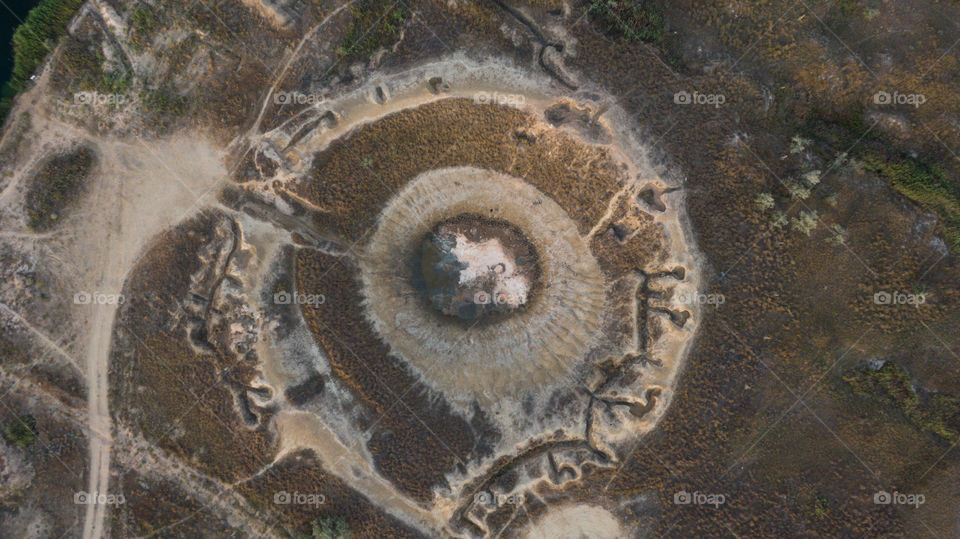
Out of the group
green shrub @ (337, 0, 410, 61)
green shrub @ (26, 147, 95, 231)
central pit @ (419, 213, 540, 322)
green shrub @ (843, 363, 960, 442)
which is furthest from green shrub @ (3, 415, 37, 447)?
green shrub @ (843, 363, 960, 442)

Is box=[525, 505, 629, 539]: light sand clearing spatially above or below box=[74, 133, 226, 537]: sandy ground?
below

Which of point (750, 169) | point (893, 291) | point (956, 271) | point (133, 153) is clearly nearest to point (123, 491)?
point (133, 153)

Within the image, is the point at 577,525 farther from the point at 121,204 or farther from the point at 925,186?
the point at 121,204

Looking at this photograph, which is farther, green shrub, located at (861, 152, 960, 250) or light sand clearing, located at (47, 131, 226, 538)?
light sand clearing, located at (47, 131, 226, 538)

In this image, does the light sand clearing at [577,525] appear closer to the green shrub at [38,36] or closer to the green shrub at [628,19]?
the green shrub at [628,19]

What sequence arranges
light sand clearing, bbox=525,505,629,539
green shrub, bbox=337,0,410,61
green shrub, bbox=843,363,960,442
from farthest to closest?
green shrub, bbox=337,0,410,61
light sand clearing, bbox=525,505,629,539
green shrub, bbox=843,363,960,442

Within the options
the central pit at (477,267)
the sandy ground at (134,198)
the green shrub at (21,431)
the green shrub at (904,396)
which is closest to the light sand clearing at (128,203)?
the sandy ground at (134,198)

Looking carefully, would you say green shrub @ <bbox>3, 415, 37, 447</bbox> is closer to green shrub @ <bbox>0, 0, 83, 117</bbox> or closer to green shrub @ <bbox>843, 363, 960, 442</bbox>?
green shrub @ <bbox>0, 0, 83, 117</bbox>

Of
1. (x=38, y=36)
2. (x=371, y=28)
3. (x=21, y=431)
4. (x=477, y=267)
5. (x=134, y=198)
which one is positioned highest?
(x=371, y=28)

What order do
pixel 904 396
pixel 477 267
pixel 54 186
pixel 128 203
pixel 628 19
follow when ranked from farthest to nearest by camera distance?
pixel 477 267 < pixel 128 203 < pixel 54 186 < pixel 628 19 < pixel 904 396

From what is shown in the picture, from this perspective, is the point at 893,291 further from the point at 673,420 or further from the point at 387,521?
the point at 387,521

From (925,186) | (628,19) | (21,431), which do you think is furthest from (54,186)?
(925,186)
